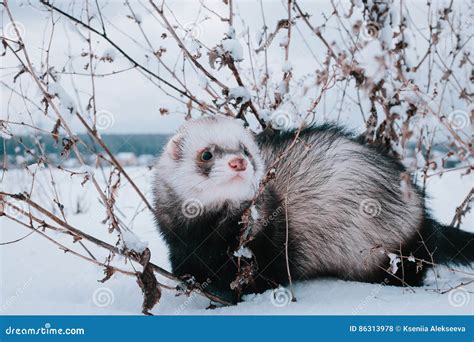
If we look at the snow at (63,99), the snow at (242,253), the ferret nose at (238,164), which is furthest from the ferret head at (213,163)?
the snow at (63,99)

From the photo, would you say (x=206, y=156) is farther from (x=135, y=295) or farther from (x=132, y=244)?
Result: (x=135, y=295)

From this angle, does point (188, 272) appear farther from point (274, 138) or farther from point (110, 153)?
point (274, 138)

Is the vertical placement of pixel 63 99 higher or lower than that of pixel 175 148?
higher

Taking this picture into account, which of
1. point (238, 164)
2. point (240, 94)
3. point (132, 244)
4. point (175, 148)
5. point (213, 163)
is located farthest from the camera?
point (240, 94)

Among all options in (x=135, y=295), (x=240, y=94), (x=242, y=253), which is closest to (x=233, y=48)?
(x=240, y=94)

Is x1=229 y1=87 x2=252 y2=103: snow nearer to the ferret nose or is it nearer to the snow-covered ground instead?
the ferret nose

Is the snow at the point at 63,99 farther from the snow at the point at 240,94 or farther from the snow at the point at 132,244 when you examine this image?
the snow at the point at 240,94

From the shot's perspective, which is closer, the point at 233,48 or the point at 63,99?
the point at 63,99

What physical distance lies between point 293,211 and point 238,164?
796 mm

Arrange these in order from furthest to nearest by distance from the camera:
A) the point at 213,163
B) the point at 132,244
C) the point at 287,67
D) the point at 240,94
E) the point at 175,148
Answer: the point at 287,67 < the point at 240,94 < the point at 175,148 < the point at 213,163 < the point at 132,244

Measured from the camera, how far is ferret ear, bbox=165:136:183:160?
3125mm

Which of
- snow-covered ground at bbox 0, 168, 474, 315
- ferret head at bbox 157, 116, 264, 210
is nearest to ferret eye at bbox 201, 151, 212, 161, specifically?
ferret head at bbox 157, 116, 264, 210

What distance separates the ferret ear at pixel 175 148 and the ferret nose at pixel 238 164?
510 mm

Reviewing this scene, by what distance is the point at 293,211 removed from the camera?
335cm
